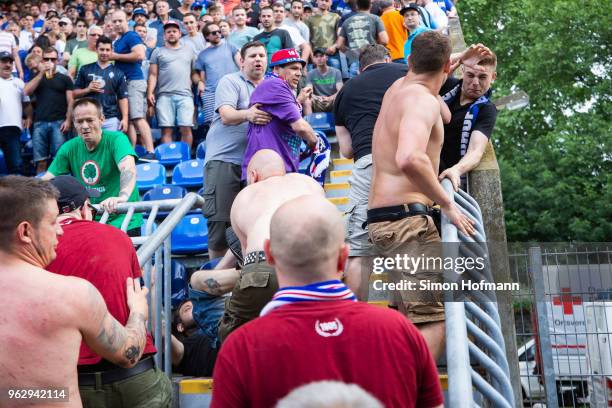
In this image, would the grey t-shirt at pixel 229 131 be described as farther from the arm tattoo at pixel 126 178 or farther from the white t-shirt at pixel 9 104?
the white t-shirt at pixel 9 104

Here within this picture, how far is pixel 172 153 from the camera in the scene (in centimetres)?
1025

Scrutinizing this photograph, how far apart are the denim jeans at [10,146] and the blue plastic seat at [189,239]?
3.91 meters

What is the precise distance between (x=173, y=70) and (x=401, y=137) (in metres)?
7.44

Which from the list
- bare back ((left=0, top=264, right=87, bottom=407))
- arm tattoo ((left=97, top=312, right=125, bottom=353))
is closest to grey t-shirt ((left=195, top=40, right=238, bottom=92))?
arm tattoo ((left=97, top=312, right=125, bottom=353))

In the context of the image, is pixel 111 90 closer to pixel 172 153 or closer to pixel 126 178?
pixel 172 153

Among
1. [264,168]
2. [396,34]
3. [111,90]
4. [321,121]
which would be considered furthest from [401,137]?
[396,34]

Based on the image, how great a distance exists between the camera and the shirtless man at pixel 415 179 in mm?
3734

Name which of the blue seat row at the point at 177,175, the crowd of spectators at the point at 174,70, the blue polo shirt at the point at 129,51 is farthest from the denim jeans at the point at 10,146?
the blue seat row at the point at 177,175

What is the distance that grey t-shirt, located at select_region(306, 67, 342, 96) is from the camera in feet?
35.2

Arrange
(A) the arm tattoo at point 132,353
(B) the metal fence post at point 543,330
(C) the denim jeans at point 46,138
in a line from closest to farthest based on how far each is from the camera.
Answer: (A) the arm tattoo at point 132,353
(B) the metal fence post at point 543,330
(C) the denim jeans at point 46,138

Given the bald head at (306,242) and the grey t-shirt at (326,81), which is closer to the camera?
the bald head at (306,242)

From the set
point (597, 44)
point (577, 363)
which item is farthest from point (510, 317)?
point (597, 44)

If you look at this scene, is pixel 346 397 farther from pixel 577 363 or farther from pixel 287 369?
pixel 577 363

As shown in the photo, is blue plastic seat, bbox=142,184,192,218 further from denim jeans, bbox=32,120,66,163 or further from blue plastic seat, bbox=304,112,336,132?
denim jeans, bbox=32,120,66,163
